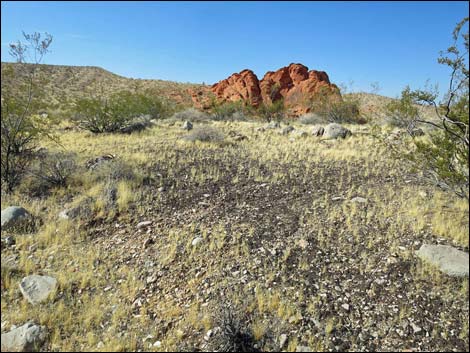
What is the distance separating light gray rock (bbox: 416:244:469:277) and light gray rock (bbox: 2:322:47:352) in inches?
174

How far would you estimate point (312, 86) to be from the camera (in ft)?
134

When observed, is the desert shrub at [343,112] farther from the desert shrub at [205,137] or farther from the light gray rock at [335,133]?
the desert shrub at [205,137]

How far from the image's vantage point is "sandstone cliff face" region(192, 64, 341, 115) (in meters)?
40.8

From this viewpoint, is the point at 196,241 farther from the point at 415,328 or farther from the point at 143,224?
the point at 415,328

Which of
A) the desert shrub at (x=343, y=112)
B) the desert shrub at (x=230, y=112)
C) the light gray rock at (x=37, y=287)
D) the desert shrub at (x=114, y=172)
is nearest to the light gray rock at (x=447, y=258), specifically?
the light gray rock at (x=37, y=287)

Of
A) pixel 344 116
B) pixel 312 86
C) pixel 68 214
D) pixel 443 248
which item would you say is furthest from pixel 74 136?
pixel 312 86

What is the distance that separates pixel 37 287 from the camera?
3477mm

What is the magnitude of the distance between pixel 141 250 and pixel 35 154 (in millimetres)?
5301

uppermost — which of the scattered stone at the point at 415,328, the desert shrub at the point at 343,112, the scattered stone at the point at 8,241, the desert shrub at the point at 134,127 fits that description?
the desert shrub at the point at 343,112

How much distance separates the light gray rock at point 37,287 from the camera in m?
3.34

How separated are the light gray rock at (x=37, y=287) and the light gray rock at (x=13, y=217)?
155 centimetres

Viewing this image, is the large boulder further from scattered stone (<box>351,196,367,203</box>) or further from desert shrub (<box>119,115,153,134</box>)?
scattered stone (<box>351,196,367,203</box>)

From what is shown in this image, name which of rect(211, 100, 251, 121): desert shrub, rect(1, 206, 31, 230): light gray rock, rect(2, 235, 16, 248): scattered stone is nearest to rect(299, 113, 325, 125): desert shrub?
rect(211, 100, 251, 121): desert shrub

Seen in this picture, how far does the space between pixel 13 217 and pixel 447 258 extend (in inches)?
248
